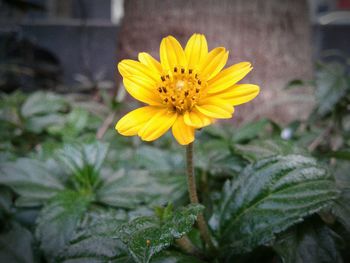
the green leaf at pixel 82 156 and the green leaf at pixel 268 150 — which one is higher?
the green leaf at pixel 268 150

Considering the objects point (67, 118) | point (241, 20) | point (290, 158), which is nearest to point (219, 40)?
point (241, 20)

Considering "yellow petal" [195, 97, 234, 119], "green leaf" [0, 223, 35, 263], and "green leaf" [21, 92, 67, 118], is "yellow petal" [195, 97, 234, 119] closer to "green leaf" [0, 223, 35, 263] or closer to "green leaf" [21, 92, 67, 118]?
"green leaf" [0, 223, 35, 263]

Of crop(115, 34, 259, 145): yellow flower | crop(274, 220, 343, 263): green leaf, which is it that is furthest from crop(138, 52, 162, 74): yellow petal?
crop(274, 220, 343, 263): green leaf

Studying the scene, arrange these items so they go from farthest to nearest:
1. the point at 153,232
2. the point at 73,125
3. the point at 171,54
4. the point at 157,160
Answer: the point at 73,125 < the point at 157,160 < the point at 171,54 < the point at 153,232

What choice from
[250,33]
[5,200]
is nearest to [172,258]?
[5,200]

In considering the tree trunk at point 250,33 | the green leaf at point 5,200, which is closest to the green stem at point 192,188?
the green leaf at point 5,200

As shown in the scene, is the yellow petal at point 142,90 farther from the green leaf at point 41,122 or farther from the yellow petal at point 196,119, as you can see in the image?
the green leaf at point 41,122

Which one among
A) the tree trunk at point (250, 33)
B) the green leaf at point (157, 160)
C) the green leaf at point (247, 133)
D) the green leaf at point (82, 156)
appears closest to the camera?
the green leaf at point (82, 156)

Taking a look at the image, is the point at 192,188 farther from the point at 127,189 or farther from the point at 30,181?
the point at 30,181
